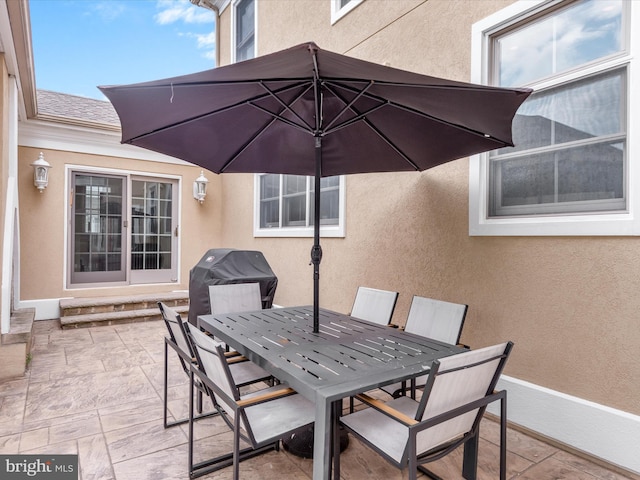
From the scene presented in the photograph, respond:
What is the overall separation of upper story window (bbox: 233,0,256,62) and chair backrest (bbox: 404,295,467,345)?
5902 mm

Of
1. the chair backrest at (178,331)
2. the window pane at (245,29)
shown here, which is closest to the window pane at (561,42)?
the chair backrest at (178,331)

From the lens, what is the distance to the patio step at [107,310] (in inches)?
230

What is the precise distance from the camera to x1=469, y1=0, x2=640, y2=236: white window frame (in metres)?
2.30

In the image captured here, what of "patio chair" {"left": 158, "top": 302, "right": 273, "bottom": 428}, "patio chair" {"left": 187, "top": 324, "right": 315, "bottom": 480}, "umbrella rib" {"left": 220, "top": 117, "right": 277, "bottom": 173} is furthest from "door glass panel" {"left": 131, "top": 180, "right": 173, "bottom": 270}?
"patio chair" {"left": 187, "top": 324, "right": 315, "bottom": 480}

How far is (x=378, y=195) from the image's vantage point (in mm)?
4207

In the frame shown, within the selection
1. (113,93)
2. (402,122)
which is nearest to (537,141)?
(402,122)

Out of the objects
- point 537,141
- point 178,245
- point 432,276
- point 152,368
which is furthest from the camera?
point 178,245

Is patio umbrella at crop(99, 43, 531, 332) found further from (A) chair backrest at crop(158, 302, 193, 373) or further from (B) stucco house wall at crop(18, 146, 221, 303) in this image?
(B) stucco house wall at crop(18, 146, 221, 303)

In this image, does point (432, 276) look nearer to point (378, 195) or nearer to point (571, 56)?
point (378, 195)

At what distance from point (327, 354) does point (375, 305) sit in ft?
4.08

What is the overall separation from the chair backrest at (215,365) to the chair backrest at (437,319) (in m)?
1.55

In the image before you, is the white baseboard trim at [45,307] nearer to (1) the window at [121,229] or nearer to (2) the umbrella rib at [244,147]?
(1) the window at [121,229]

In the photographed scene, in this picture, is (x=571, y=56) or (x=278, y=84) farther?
(x=571, y=56)

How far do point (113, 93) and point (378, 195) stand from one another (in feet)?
9.42
